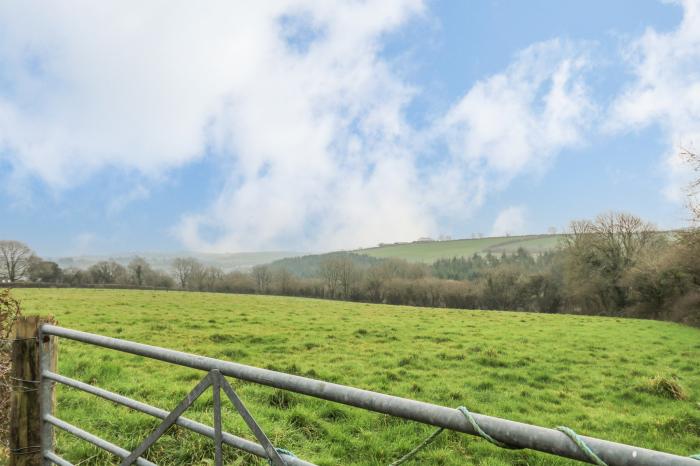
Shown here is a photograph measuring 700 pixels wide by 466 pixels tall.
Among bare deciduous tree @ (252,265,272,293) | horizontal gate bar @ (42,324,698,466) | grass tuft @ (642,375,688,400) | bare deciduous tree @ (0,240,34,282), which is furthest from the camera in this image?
bare deciduous tree @ (252,265,272,293)

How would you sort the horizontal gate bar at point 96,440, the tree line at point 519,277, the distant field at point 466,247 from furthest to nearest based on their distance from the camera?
the distant field at point 466,247 < the tree line at point 519,277 < the horizontal gate bar at point 96,440

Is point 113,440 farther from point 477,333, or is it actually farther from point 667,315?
point 667,315

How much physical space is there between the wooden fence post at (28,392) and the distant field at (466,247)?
92.3m

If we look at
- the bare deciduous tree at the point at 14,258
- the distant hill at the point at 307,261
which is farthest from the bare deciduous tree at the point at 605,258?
the bare deciduous tree at the point at 14,258

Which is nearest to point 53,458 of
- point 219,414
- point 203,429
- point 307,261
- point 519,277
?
point 203,429

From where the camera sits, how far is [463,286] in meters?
62.8

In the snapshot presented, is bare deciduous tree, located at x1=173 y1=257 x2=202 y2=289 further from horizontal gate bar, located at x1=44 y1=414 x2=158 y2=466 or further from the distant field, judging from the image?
horizontal gate bar, located at x1=44 y1=414 x2=158 y2=466

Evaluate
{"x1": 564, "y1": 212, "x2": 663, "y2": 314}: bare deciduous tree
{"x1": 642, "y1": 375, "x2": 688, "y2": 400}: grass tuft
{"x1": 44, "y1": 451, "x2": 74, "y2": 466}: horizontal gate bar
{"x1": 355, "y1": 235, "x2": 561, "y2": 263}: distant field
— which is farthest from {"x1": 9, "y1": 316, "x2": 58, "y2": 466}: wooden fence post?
{"x1": 355, "y1": 235, "x2": 561, "y2": 263}: distant field

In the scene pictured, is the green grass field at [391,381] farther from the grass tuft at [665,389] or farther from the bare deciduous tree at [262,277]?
the bare deciduous tree at [262,277]

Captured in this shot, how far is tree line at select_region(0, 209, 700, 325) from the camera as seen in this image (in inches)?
1422

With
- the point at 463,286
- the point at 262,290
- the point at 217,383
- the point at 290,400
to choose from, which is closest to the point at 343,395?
the point at 217,383

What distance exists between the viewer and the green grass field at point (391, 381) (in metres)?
5.90

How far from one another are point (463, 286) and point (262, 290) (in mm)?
30362

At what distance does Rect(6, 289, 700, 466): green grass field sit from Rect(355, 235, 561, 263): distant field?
78.6 m
